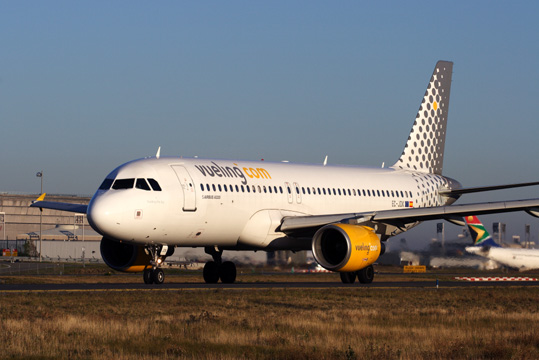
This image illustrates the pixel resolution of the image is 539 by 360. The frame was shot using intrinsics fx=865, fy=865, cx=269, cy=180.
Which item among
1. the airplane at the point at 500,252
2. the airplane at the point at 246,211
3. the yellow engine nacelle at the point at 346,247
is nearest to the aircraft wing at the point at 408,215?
the airplane at the point at 246,211

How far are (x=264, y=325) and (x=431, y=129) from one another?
27.9 metres

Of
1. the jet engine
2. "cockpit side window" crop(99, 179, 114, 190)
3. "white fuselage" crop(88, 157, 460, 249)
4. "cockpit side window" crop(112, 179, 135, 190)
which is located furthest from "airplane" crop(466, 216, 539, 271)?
"cockpit side window" crop(99, 179, 114, 190)

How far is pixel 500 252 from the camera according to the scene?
1930 inches

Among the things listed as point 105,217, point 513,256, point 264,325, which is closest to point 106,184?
point 105,217

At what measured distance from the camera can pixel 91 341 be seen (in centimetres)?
1480

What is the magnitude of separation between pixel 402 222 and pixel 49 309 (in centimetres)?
1648

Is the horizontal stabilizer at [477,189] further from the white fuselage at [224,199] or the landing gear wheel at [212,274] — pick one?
the landing gear wheel at [212,274]

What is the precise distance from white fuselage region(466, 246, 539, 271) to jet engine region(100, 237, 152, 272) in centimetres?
2111

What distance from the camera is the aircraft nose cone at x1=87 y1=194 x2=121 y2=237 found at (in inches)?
1075

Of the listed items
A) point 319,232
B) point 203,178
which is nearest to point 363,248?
point 319,232

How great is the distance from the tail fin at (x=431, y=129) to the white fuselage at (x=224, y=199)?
167 inches

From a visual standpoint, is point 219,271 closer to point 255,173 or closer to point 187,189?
point 255,173

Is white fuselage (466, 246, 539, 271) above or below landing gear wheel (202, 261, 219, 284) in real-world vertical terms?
above

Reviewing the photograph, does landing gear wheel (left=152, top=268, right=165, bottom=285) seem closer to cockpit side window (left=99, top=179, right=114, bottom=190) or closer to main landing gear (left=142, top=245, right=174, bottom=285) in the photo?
main landing gear (left=142, top=245, right=174, bottom=285)
